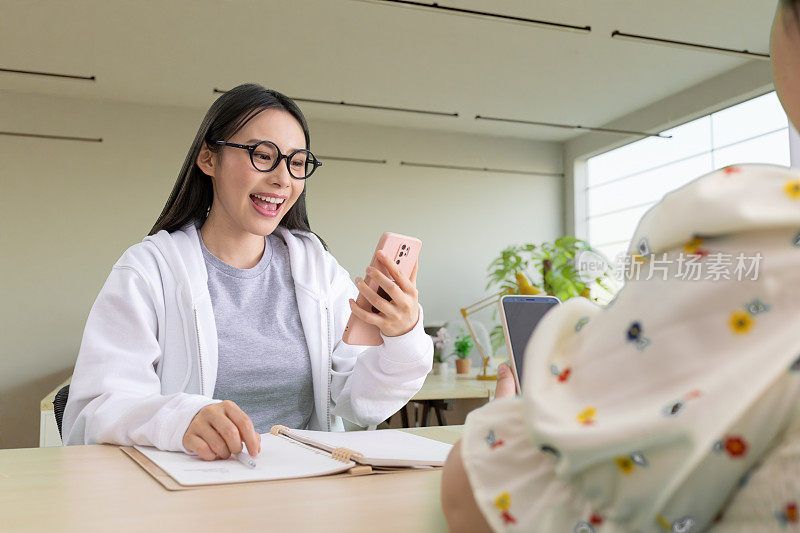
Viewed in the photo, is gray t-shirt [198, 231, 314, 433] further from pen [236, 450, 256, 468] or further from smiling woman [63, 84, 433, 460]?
pen [236, 450, 256, 468]

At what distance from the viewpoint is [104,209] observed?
651 cm

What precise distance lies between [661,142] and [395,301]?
6285 millimetres

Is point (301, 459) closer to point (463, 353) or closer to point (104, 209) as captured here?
point (463, 353)

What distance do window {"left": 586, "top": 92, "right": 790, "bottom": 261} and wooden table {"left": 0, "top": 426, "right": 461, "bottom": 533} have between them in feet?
15.8

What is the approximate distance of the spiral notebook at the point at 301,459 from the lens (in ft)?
2.99

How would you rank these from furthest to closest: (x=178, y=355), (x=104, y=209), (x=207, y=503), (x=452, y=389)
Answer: (x=104, y=209) < (x=452, y=389) < (x=178, y=355) < (x=207, y=503)

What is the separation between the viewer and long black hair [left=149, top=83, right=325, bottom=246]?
5.22 feet

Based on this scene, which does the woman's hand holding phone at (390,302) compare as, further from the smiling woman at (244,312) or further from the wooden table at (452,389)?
the wooden table at (452,389)

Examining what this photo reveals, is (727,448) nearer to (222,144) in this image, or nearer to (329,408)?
(329,408)

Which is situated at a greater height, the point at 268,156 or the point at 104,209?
the point at 104,209

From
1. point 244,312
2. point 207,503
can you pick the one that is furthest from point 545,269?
point 207,503

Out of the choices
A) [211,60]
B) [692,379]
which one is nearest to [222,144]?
[692,379]

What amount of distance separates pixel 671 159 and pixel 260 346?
6.07 m

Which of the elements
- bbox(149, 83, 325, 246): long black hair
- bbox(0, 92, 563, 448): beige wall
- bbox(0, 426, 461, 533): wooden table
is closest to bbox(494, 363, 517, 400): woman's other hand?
bbox(0, 426, 461, 533): wooden table
